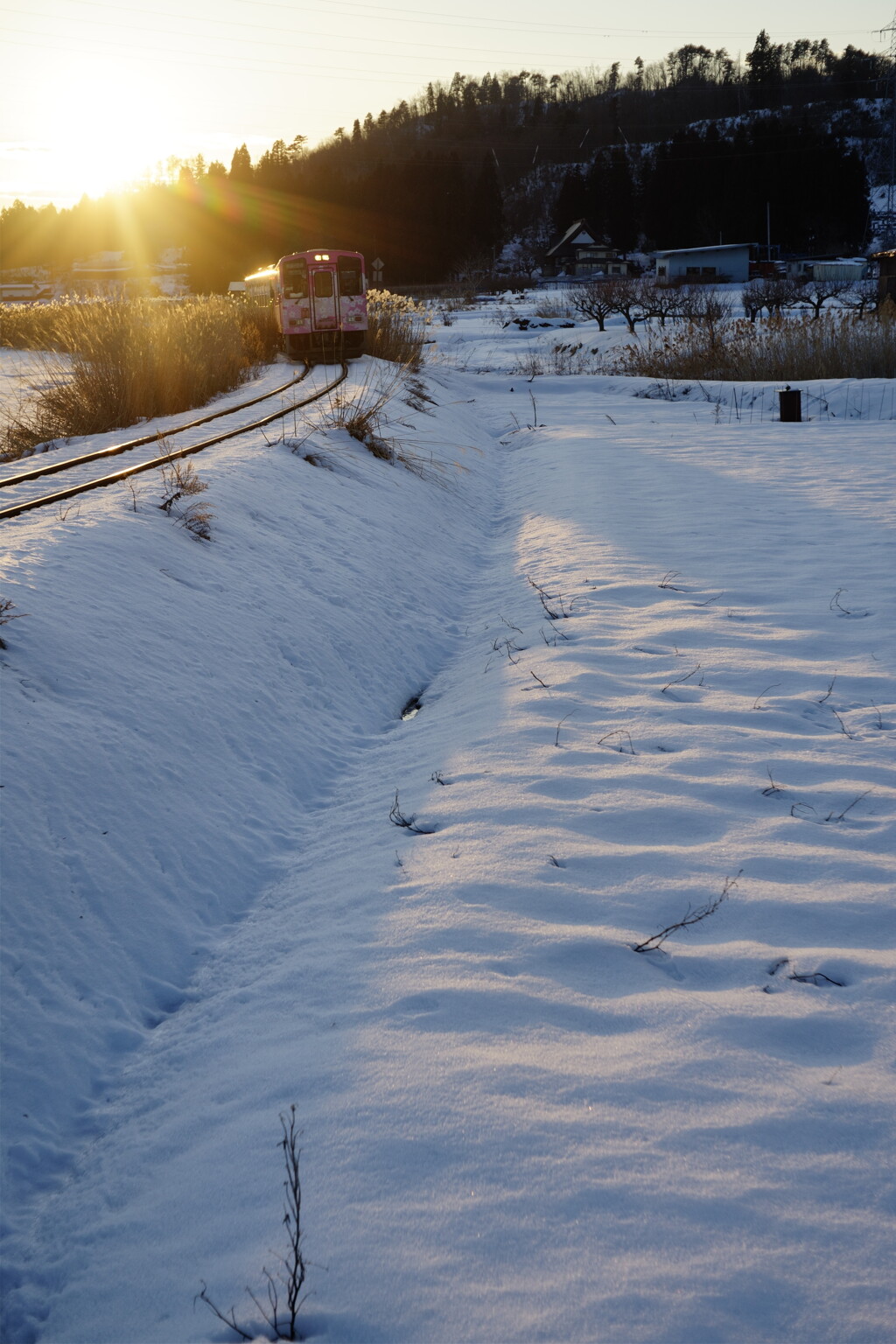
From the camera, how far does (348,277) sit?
2094cm

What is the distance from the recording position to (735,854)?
3.25 meters

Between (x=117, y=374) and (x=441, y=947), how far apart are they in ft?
34.6

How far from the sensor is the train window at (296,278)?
20984mm

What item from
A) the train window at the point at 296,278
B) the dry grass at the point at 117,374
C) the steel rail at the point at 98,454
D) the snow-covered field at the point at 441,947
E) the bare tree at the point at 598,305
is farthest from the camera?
the bare tree at the point at 598,305

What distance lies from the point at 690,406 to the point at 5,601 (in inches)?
552

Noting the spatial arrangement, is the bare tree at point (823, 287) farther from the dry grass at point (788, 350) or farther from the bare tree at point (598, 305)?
the dry grass at point (788, 350)

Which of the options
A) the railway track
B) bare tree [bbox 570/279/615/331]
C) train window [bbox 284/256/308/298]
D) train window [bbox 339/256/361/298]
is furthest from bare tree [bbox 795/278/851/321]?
the railway track

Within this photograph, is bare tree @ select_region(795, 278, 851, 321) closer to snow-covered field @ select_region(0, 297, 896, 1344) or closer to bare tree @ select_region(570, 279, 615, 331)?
bare tree @ select_region(570, 279, 615, 331)

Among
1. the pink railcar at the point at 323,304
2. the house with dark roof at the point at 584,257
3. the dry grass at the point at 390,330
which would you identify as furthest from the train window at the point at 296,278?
the house with dark roof at the point at 584,257

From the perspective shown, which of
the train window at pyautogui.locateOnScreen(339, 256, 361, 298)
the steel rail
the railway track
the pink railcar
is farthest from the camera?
the train window at pyautogui.locateOnScreen(339, 256, 361, 298)

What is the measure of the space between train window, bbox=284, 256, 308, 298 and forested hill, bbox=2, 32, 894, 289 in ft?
143

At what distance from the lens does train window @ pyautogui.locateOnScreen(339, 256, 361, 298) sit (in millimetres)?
20797

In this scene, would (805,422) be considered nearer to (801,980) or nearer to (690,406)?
(690,406)

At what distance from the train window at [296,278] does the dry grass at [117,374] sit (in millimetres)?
6739
